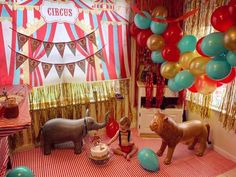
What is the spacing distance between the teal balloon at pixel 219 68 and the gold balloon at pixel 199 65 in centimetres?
17

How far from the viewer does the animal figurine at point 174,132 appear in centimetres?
242

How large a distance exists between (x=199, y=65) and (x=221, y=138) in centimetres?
116

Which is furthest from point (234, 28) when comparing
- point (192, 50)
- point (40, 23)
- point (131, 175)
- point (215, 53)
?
point (40, 23)

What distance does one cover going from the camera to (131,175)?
7.77 feet

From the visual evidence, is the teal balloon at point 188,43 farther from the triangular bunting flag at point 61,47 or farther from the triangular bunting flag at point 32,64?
the triangular bunting flag at point 32,64

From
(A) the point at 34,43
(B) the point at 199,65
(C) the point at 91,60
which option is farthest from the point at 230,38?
(A) the point at 34,43

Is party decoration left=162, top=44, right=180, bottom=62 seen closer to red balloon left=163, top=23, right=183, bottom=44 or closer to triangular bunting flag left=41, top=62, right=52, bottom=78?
red balloon left=163, top=23, right=183, bottom=44

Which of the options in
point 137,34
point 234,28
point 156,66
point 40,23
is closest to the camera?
point 234,28

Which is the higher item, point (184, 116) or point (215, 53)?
point (215, 53)

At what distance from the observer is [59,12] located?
2611 millimetres

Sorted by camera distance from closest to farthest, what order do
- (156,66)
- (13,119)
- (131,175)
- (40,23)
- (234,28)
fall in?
(13,119)
(234,28)
(131,175)
(40,23)
(156,66)

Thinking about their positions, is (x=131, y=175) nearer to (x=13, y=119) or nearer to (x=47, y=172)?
(x=47, y=172)

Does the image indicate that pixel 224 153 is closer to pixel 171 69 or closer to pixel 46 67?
pixel 171 69

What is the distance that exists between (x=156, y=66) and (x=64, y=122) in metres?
1.58
